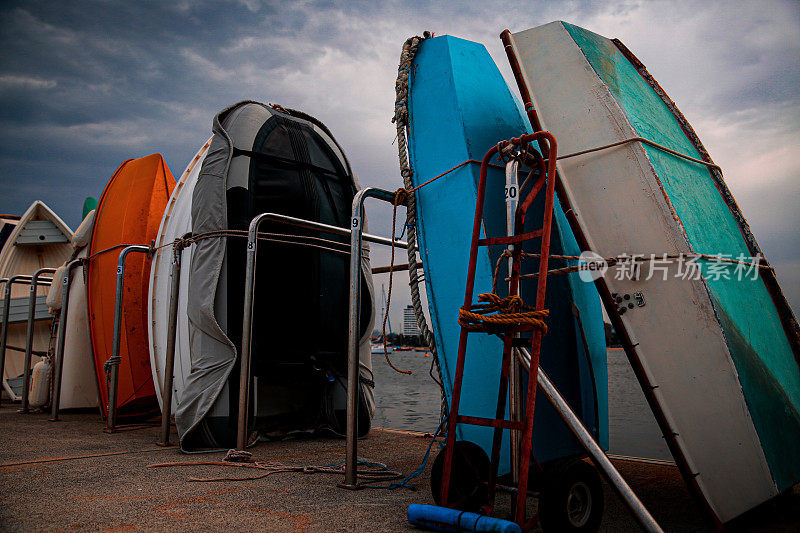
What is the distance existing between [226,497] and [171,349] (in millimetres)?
2443

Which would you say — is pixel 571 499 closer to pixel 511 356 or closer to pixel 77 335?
pixel 511 356

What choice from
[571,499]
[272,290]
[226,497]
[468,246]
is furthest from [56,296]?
[571,499]

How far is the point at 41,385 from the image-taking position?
26.5 feet

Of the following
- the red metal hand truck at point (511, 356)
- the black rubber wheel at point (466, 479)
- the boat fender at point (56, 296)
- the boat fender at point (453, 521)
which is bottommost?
the boat fender at point (453, 521)

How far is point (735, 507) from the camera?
2.57m

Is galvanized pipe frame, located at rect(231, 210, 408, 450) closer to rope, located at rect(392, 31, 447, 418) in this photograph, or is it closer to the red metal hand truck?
rope, located at rect(392, 31, 447, 418)

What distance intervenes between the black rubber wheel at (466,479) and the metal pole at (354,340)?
2.65 feet

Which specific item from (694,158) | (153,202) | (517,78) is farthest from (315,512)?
(153,202)

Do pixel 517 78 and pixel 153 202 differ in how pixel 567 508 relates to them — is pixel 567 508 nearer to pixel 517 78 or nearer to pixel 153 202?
pixel 517 78

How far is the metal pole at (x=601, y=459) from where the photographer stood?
6.97 feet

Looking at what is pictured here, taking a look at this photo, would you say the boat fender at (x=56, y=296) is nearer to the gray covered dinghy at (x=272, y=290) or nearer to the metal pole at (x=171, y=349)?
the metal pole at (x=171, y=349)

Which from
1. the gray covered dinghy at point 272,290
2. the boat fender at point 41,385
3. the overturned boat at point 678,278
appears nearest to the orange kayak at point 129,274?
the boat fender at point 41,385

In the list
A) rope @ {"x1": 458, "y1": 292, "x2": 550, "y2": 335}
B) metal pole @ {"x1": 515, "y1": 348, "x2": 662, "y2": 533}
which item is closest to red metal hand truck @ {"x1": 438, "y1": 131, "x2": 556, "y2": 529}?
rope @ {"x1": 458, "y1": 292, "x2": 550, "y2": 335}

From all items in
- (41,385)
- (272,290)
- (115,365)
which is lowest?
(41,385)
